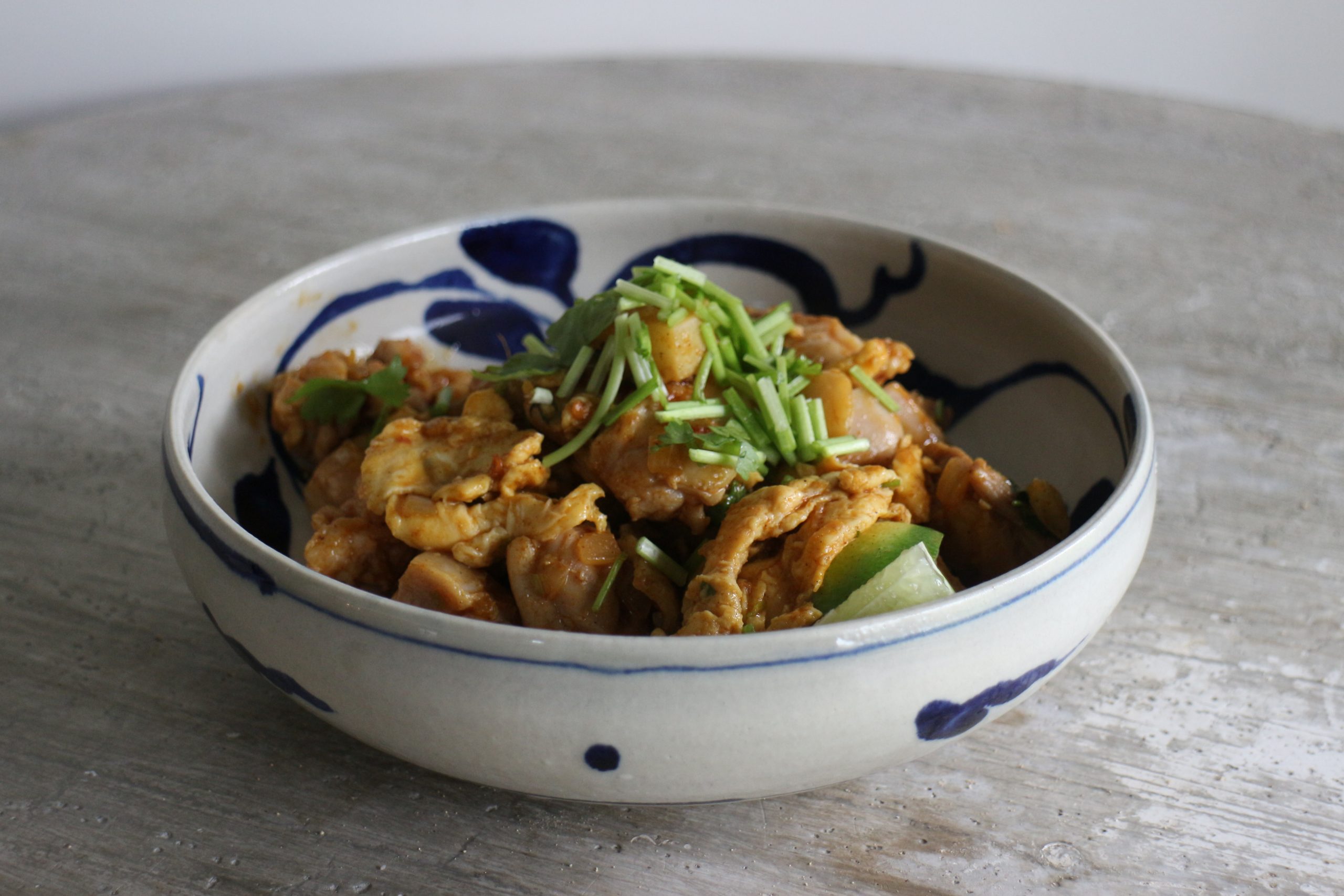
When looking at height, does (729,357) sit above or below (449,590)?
above

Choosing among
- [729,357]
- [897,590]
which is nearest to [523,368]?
[729,357]

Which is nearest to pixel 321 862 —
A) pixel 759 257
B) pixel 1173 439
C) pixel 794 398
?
pixel 794 398

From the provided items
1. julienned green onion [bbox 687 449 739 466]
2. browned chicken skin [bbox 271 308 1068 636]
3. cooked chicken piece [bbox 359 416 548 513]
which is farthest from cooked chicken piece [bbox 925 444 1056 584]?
cooked chicken piece [bbox 359 416 548 513]

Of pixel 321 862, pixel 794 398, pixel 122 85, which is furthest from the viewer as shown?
pixel 122 85

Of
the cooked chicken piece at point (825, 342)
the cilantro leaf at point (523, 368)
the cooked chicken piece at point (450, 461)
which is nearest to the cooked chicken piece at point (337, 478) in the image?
the cooked chicken piece at point (450, 461)

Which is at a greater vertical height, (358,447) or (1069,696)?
(358,447)

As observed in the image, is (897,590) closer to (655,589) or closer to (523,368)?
(655,589)

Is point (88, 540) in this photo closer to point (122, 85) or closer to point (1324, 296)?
point (1324, 296)
